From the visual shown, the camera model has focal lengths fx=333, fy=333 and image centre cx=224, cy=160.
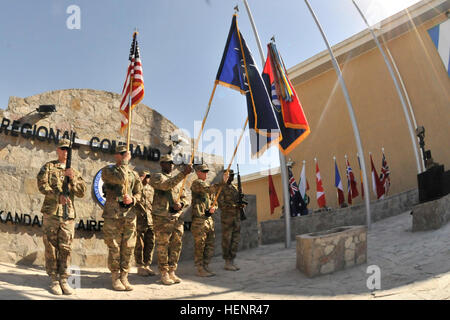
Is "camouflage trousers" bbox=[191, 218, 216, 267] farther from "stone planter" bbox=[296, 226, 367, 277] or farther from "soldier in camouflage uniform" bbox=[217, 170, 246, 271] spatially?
"stone planter" bbox=[296, 226, 367, 277]

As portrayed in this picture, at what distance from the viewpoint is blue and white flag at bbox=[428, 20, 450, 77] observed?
1301 cm

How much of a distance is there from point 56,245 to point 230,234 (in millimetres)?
3066

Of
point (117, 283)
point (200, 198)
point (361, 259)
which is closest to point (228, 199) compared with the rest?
point (200, 198)

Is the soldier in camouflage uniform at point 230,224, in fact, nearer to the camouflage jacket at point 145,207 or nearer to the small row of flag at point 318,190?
the camouflage jacket at point 145,207

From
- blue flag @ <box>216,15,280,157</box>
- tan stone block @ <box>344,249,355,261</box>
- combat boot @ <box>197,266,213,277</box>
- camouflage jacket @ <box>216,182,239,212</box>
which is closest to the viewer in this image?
tan stone block @ <box>344,249,355,261</box>

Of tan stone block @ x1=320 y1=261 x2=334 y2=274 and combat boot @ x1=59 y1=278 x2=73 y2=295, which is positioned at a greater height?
combat boot @ x1=59 y1=278 x2=73 y2=295

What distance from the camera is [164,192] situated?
524 centimetres

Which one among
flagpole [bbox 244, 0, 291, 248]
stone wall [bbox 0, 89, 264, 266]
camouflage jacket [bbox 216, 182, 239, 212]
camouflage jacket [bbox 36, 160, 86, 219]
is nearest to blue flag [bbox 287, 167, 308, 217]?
flagpole [bbox 244, 0, 291, 248]

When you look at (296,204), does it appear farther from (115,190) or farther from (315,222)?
(115,190)

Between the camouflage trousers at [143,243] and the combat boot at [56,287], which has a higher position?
the camouflage trousers at [143,243]

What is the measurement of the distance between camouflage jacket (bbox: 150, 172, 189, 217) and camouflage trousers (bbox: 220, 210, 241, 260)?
4.68 ft

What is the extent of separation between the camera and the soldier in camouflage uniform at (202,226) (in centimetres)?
561

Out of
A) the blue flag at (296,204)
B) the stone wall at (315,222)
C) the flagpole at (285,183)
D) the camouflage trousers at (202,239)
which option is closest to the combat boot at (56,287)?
the camouflage trousers at (202,239)

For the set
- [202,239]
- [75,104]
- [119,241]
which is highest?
[75,104]
